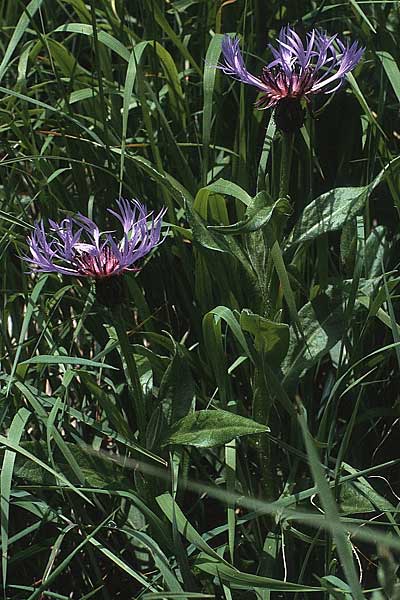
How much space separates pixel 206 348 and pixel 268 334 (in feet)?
0.39

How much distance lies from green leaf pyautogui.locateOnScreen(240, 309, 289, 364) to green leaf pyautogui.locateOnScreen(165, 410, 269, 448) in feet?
0.40

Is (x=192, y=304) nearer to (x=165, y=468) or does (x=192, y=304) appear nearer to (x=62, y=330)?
(x=62, y=330)

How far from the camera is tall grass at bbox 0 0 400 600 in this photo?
1245mm

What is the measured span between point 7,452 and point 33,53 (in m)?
0.80

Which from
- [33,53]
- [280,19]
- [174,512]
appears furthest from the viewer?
[280,19]

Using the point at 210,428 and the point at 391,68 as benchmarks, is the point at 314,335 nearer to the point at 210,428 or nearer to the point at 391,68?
the point at 210,428

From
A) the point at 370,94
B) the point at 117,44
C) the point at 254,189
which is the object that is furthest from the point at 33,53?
the point at 370,94

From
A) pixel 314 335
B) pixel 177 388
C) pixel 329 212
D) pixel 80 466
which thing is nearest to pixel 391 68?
pixel 329 212

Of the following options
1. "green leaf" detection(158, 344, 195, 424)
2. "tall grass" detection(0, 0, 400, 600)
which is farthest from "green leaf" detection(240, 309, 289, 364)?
"green leaf" detection(158, 344, 195, 424)

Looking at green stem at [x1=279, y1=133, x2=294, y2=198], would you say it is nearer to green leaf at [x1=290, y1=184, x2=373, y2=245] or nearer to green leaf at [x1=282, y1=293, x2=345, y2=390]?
green leaf at [x1=290, y1=184, x2=373, y2=245]

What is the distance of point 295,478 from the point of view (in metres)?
1.45

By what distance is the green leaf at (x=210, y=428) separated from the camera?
1173 mm

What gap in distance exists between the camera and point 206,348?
134cm

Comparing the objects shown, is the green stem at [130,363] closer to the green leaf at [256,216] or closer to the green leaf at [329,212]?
the green leaf at [256,216]
